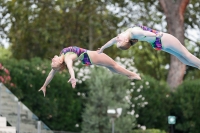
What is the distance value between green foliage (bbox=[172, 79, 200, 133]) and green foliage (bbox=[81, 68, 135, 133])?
240 centimetres

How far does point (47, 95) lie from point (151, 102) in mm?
4336

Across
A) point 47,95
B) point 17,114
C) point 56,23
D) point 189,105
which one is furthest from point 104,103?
point 17,114

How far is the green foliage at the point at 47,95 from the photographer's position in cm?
2083

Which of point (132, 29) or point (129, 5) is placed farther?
point (129, 5)

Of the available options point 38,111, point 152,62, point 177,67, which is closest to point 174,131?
point 177,67

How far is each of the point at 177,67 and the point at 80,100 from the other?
14.4ft

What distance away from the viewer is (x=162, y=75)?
108ft

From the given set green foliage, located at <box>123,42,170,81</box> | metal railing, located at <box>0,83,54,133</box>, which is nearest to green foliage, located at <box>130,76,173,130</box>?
green foliage, located at <box>123,42,170,81</box>

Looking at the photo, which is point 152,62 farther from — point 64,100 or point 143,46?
point 64,100

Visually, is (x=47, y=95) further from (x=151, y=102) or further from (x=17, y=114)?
(x=17, y=114)

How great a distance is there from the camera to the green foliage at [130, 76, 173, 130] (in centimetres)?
2288

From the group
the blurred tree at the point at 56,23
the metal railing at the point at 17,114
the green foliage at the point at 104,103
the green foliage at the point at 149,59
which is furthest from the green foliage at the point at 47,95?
the green foliage at the point at 149,59

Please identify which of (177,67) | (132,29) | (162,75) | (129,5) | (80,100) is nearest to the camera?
(132,29)

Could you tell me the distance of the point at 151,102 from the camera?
23.2 metres
